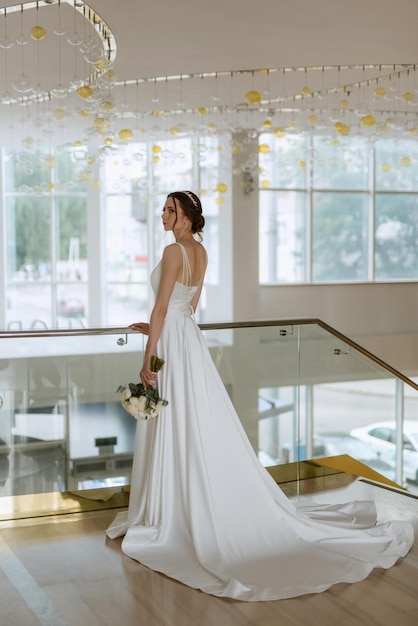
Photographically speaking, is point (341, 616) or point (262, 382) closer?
point (341, 616)

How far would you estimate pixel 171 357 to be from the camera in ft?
15.7

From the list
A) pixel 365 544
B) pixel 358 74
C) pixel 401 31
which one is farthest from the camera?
pixel 358 74

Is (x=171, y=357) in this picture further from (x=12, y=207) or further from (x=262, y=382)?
(x=12, y=207)

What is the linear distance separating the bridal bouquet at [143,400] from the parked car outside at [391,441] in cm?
901

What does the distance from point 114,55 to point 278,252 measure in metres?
8.39

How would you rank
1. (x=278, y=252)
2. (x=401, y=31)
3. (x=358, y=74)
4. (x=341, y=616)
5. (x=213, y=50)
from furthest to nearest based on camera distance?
1. (x=278, y=252)
2. (x=358, y=74)
3. (x=213, y=50)
4. (x=401, y=31)
5. (x=341, y=616)

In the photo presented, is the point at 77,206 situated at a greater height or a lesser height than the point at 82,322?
greater

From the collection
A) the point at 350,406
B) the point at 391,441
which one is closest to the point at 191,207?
the point at 350,406

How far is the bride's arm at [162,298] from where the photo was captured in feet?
15.4

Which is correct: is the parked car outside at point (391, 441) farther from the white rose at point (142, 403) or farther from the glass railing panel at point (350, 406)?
the white rose at point (142, 403)

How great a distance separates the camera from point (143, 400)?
4574mm

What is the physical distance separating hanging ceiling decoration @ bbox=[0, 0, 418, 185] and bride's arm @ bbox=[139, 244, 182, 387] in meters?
2.13

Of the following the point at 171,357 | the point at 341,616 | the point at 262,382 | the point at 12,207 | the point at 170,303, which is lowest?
the point at 341,616

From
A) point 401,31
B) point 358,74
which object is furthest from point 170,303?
point 358,74
